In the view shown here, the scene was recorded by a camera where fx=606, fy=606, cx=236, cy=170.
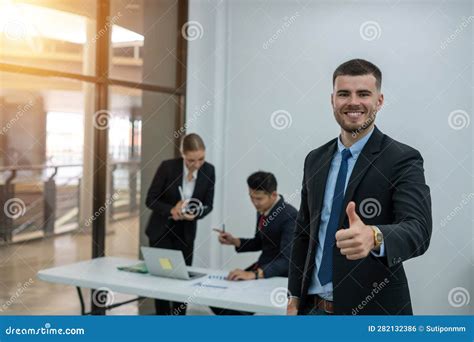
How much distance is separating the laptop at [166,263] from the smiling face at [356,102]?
4.71 ft

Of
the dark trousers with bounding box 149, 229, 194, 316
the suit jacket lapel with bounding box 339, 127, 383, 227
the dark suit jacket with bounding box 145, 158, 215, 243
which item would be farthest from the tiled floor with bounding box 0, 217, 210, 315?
the suit jacket lapel with bounding box 339, 127, 383, 227

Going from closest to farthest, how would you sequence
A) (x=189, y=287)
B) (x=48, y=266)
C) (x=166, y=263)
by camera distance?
(x=189, y=287) < (x=166, y=263) < (x=48, y=266)

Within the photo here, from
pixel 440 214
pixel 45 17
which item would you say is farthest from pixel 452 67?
pixel 45 17

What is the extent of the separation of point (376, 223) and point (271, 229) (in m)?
1.44

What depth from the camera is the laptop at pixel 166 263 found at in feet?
10.1

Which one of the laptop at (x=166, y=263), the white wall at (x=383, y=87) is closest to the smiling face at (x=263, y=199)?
the laptop at (x=166, y=263)

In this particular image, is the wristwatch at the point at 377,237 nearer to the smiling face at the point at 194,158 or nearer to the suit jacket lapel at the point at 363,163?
the suit jacket lapel at the point at 363,163

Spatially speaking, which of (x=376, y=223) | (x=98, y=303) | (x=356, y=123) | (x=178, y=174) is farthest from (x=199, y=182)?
(x=376, y=223)

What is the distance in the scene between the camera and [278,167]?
4383 mm

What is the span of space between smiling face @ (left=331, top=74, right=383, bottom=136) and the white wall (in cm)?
168

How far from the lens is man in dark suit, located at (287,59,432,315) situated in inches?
67.8

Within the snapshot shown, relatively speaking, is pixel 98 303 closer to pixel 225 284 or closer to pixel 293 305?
pixel 225 284

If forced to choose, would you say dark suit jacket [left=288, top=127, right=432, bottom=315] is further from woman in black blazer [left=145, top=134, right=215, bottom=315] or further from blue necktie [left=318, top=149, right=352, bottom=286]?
woman in black blazer [left=145, top=134, right=215, bottom=315]

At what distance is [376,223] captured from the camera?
1.80 metres
